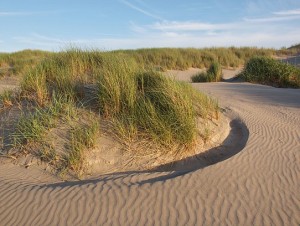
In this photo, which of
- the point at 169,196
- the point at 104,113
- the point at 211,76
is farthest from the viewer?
the point at 211,76

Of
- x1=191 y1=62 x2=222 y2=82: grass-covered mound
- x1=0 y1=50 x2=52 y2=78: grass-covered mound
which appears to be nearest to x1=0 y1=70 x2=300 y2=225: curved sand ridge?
x1=191 y1=62 x2=222 y2=82: grass-covered mound

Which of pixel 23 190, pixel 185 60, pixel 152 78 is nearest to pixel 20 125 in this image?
pixel 23 190

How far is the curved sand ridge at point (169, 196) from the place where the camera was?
396 centimetres

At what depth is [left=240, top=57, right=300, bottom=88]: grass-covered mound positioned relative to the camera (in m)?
13.6

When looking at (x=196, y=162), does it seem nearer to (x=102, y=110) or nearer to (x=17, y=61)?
(x=102, y=110)

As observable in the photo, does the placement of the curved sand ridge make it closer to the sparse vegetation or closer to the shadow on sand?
the shadow on sand

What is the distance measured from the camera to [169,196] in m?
4.35

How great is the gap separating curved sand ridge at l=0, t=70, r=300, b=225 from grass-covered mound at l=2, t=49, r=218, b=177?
56cm

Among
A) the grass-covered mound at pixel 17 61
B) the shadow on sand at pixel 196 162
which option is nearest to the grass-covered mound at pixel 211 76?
the shadow on sand at pixel 196 162

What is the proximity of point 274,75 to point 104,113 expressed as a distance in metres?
9.39

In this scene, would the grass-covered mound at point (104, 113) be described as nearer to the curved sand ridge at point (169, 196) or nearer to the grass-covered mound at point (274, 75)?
the curved sand ridge at point (169, 196)

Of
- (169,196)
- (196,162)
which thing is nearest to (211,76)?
(196,162)

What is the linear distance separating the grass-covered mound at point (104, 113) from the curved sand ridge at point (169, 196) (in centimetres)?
56

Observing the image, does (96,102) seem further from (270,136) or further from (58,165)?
(270,136)
